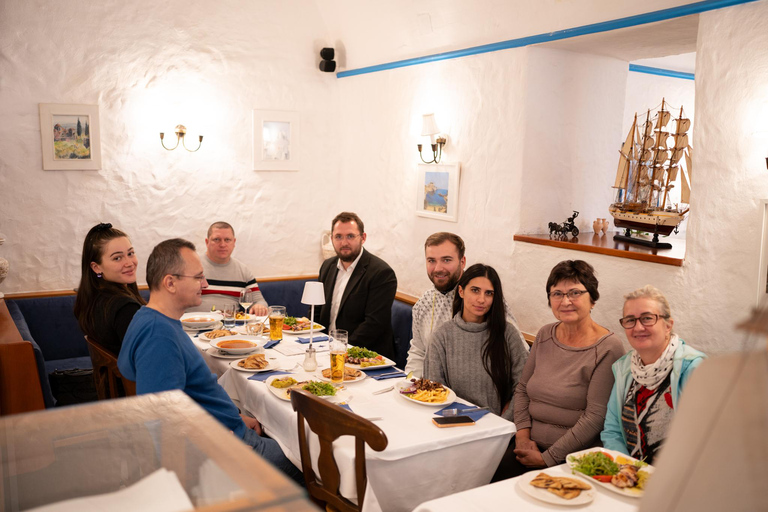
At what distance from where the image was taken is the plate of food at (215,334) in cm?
384

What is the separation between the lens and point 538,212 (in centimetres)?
450

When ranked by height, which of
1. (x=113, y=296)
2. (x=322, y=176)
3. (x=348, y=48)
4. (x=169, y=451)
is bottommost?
(x=113, y=296)

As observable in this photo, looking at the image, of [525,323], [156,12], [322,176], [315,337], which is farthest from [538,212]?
[156,12]

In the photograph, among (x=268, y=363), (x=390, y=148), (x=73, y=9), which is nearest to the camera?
(x=268, y=363)

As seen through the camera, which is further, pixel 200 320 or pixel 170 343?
pixel 200 320

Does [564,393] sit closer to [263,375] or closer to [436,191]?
[263,375]

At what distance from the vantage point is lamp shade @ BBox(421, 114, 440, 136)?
5.07m

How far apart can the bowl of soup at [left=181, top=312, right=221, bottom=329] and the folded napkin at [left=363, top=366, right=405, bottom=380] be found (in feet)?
4.59

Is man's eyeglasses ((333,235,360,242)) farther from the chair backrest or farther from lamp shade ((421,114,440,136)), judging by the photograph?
the chair backrest

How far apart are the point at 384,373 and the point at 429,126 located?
2.46m

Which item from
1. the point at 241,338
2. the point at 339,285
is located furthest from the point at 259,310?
the point at 241,338

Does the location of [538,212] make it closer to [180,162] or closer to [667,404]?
[667,404]

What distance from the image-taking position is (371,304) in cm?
455

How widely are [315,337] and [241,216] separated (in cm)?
252
